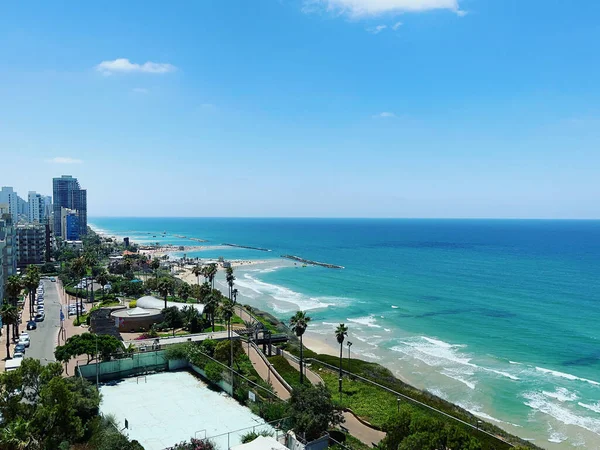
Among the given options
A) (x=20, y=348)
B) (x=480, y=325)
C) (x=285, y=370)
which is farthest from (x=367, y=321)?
(x=20, y=348)

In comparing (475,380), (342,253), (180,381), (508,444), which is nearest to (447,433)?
(508,444)

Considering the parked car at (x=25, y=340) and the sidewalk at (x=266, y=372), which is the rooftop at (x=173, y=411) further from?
the parked car at (x=25, y=340)

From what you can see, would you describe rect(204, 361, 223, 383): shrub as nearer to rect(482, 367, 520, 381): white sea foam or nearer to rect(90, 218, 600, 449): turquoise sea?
rect(90, 218, 600, 449): turquoise sea

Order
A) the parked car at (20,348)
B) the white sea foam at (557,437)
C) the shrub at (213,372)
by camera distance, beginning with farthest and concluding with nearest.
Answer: the parked car at (20,348)
the white sea foam at (557,437)
the shrub at (213,372)

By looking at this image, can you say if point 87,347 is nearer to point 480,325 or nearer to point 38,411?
point 38,411

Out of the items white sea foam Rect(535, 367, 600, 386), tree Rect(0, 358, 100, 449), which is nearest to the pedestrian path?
tree Rect(0, 358, 100, 449)

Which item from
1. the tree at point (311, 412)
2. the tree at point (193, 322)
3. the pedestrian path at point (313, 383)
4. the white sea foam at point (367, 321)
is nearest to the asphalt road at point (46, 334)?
the tree at point (193, 322)
